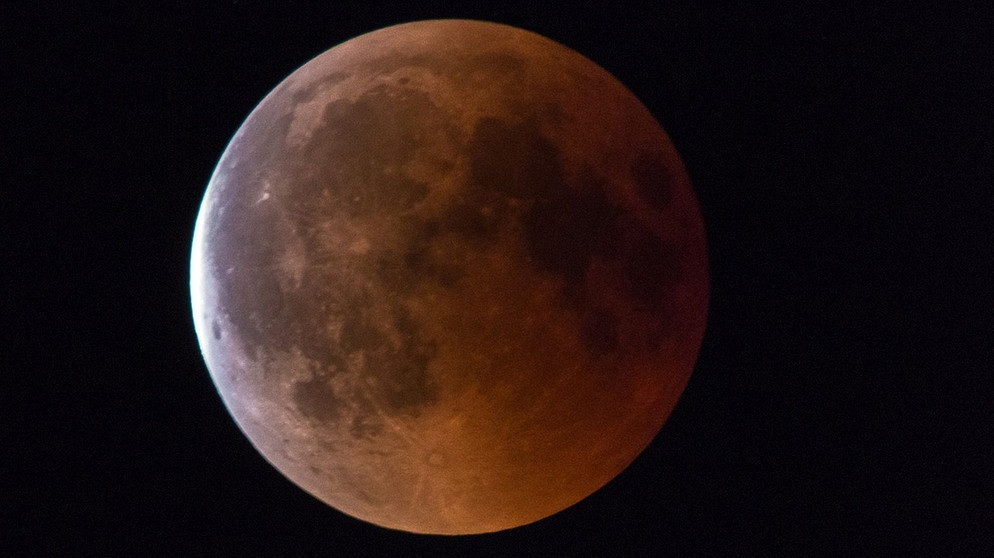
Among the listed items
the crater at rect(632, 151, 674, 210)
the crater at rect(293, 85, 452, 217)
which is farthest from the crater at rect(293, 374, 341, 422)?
the crater at rect(632, 151, 674, 210)

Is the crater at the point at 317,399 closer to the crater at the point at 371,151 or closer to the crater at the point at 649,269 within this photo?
the crater at the point at 371,151

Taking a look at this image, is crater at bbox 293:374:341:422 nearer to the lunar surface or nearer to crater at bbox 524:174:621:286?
the lunar surface

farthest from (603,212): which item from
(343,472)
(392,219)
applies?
(343,472)

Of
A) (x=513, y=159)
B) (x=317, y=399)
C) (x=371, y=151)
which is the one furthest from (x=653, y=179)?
(x=317, y=399)

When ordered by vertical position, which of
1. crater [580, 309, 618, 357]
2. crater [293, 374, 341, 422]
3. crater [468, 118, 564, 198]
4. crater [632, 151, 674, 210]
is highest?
crater [632, 151, 674, 210]

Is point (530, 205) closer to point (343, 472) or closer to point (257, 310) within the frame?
point (257, 310)

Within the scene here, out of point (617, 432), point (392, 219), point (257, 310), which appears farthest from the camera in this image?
point (617, 432)

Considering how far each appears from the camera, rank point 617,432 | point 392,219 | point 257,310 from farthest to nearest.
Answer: point 617,432 < point 257,310 < point 392,219

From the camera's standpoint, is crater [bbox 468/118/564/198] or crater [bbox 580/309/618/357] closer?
crater [bbox 468/118/564/198]

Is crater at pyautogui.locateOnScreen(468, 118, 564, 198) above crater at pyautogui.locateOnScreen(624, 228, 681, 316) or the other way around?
above
